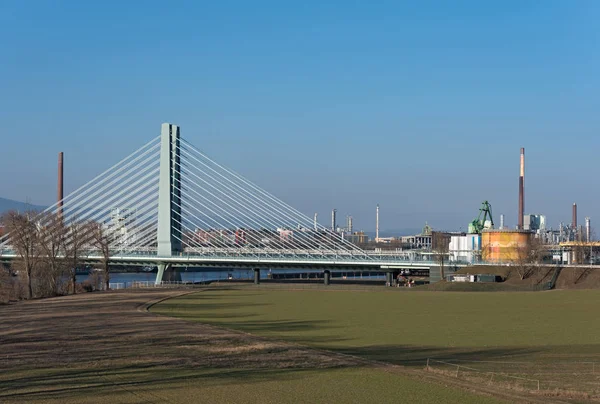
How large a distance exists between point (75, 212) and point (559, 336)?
7306 cm

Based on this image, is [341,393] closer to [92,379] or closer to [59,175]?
[92,379]

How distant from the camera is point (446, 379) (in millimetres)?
26453

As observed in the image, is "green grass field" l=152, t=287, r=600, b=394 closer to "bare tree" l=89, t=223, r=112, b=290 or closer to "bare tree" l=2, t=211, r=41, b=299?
"bare tree" l=2, t=211, r=41, b=299

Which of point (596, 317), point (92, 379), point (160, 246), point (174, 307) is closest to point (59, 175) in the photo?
point (160, 246)

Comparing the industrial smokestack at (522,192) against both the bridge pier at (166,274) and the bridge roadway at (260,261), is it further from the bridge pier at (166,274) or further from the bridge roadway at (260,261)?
the bridge pier at (166,274)

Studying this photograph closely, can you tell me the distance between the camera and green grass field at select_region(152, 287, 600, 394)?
31141 mm

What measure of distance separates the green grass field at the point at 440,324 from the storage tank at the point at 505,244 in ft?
74.4

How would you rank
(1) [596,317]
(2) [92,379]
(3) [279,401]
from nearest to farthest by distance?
(3) [279,401], (2) [92,379], (1) [596,317]

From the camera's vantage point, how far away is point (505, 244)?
102m

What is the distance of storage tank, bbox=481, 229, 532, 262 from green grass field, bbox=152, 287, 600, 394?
74.4 feet

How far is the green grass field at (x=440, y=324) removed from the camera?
1226 inches

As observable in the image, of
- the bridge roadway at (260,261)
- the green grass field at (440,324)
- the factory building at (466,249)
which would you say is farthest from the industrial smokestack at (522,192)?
the green grass field at (440,324)

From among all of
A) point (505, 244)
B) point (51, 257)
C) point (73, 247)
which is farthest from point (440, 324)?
point (505, 244)

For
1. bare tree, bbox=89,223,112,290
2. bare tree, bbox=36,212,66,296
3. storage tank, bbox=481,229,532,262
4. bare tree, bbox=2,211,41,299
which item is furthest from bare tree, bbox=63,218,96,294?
storage tank, bbox=481,229,532,262
